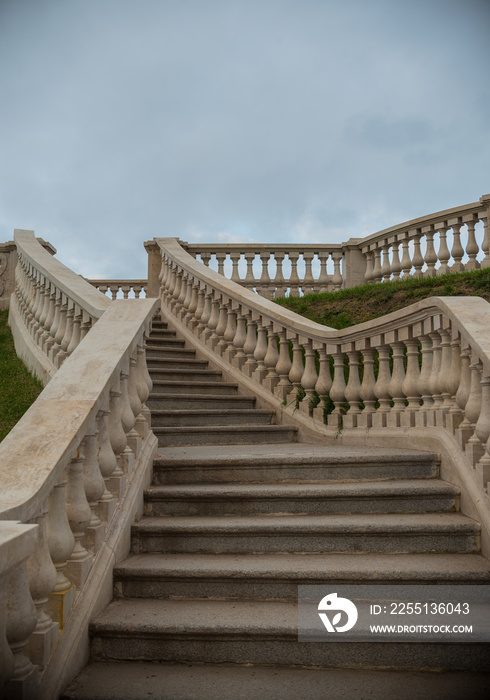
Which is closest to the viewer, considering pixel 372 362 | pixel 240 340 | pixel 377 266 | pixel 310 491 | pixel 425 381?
pixel 310 491

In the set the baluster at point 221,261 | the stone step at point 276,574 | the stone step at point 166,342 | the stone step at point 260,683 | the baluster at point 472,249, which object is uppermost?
the baluster at point 221,261

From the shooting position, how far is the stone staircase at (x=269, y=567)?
2.72 metres

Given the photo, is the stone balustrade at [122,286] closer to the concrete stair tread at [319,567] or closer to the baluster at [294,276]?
the baluster at [294,276]

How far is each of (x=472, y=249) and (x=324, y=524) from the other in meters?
6.29

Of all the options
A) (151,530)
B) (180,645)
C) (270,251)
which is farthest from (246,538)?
(270,251)

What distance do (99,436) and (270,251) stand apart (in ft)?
24.9

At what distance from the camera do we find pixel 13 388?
6.62m

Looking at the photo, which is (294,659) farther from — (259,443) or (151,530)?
(259,443)

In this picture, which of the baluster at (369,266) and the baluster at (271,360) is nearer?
the baluster at (271,360)

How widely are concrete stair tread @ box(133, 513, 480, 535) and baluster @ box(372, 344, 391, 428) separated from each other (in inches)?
53.7

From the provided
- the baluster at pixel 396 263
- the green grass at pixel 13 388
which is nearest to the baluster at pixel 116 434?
the green grass at pixel 13 388

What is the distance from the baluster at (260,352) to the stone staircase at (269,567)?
1615 mm

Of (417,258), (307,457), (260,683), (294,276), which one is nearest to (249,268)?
(294,276)

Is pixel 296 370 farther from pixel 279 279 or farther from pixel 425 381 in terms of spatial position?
pixel 279 279
